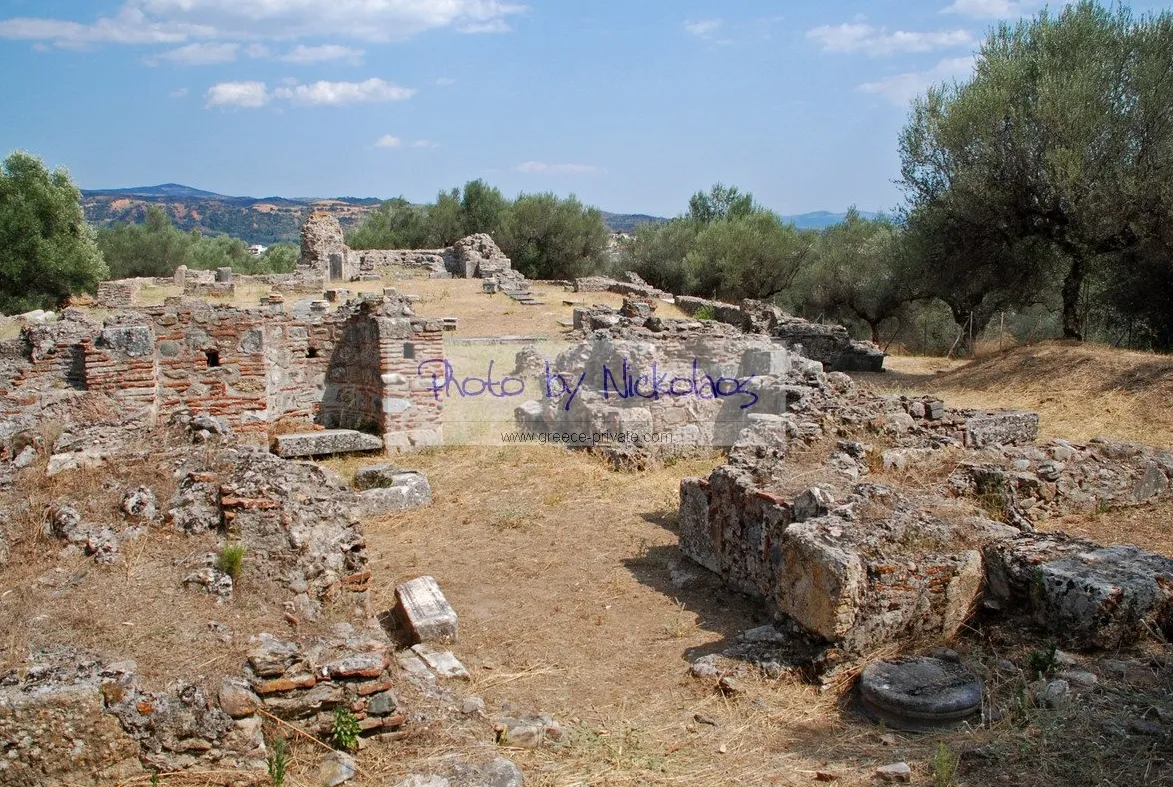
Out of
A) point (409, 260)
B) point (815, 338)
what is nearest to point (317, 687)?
point (815, 338)

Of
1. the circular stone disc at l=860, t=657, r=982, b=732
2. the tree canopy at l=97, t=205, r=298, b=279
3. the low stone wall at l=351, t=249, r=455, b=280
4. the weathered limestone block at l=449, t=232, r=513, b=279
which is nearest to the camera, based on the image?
the circular stone disc at l=860, t=657, r=982, b=732

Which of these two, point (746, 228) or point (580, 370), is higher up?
point (746, 228)

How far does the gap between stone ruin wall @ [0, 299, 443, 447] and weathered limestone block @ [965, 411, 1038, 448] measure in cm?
671

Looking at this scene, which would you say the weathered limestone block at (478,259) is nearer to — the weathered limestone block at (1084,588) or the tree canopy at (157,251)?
the tree canopy at (157,251)

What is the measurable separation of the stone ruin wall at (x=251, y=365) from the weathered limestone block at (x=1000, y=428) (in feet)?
22.0

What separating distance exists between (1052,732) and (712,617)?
8.80 ft

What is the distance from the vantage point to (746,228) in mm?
33344

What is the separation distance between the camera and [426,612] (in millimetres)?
6289

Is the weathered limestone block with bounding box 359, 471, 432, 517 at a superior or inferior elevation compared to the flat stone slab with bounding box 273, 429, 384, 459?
inferior

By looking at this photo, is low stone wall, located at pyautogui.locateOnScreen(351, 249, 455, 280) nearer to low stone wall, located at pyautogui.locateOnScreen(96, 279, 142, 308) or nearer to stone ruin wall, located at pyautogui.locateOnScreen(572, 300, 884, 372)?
low stone wall, located at pyautogui.locateOnScreen(96, 279, 142, 308)

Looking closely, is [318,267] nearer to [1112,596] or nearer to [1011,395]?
[1011,395]

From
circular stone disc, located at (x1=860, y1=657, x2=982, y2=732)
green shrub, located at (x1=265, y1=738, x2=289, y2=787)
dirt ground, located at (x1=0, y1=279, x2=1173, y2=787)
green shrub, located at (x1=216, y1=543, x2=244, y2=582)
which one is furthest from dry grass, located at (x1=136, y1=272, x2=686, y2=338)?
green shrub, located at (x1=265, y1=738, x2=289, y2=787)

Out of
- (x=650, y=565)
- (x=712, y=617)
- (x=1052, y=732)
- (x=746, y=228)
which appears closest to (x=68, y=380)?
(x=650, y=565)

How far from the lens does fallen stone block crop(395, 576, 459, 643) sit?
6.11m
